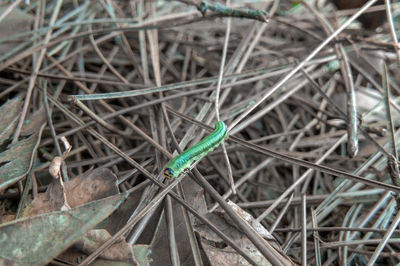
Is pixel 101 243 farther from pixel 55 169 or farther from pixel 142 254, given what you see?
pixel 55 169

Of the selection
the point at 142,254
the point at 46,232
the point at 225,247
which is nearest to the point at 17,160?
the point at 46,232

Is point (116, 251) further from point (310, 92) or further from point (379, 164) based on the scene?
point (310, 92)

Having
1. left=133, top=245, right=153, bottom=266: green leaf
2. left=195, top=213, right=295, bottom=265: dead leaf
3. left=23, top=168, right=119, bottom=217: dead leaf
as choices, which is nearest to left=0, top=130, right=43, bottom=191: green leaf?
left=23, top=168, right=119, bottom=217: dead leaf

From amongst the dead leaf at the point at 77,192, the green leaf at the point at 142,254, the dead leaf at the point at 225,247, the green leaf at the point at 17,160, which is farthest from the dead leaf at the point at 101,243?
the green leaf at the point at 17,160

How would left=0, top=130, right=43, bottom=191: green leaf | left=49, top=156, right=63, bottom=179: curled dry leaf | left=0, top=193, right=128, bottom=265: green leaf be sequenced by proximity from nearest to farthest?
left=0, top=193, right=128, bottom=265: green leaf
left=49, top=156, right=63, bottom=179: curled dry leaf
left=0, top=130, right=43, bottom=191: green leaf

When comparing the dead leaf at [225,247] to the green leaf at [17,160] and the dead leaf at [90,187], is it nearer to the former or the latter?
the dead leaf at [90,187]

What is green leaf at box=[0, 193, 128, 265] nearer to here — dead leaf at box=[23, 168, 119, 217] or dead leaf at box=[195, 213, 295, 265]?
dead leaf at box=[23, 168, 119, 217]
